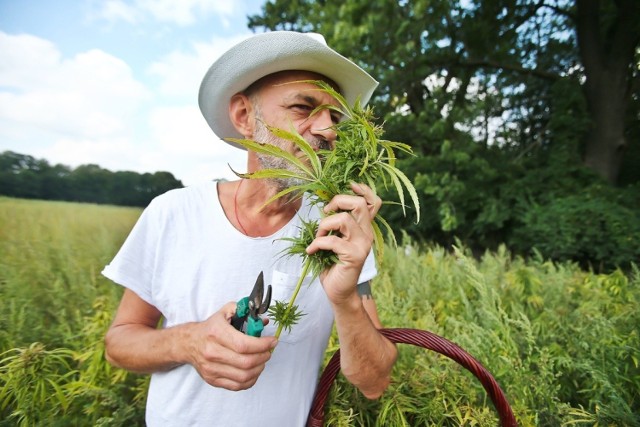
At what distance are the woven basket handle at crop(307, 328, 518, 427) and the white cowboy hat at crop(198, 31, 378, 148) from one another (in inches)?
37.6

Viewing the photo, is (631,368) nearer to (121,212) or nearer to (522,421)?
(522,421)

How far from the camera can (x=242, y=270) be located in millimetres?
1400

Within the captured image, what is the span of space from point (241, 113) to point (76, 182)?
232 cm

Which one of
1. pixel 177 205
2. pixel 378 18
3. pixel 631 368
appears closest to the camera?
pixel 177 205

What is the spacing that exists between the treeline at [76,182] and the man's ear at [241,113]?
1760 millimetres

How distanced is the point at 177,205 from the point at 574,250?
8.91 m

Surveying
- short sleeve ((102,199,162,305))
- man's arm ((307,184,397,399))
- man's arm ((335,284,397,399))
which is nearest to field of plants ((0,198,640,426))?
man's arm ((335,284,397,399))

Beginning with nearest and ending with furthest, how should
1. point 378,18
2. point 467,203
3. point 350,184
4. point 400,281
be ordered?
point 350,184
point 400,281
point 378,18
point 467,203

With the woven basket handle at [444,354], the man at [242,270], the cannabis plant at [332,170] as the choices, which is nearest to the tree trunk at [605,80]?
the woven basket handle at [444,354]

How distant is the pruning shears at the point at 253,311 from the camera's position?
0.98 metres

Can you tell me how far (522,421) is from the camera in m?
1.38

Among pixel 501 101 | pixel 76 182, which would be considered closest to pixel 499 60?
pixel 501 101

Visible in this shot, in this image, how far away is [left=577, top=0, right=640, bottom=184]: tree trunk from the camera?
9469 millimetres

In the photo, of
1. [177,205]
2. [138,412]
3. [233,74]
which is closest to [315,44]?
[233,74]
